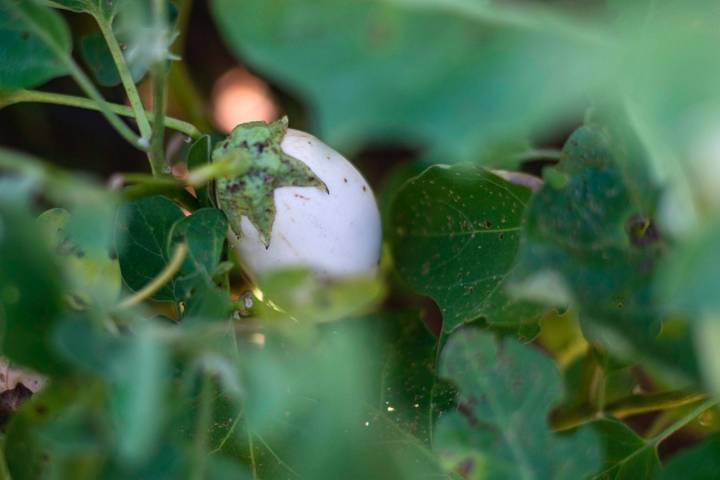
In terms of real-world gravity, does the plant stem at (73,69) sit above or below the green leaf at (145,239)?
above

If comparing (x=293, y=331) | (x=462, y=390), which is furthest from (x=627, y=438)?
(x=293, y=331)

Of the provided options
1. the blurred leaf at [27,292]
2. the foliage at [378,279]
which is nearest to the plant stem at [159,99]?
the foliage at [378,279]

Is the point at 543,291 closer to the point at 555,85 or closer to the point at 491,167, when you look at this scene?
the point at 555,85

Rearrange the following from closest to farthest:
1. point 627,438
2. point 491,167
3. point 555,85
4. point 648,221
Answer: point 555,85, point 648,221, point 627,438, point 491,167

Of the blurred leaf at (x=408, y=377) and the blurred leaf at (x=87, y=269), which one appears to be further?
the blurred leaf at (x=408, y=377)

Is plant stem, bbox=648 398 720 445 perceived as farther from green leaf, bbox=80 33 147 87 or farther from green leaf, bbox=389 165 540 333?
green leaf, bbox=80 33 147 87

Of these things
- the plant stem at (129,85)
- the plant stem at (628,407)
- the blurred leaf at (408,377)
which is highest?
the plant stem at (129,85)

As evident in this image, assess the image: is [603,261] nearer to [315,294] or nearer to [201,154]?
[315,294]

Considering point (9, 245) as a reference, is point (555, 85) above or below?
above

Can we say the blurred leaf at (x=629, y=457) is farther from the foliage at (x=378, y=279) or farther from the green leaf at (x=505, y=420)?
Result: the green leaf at (x=505, y=420)
